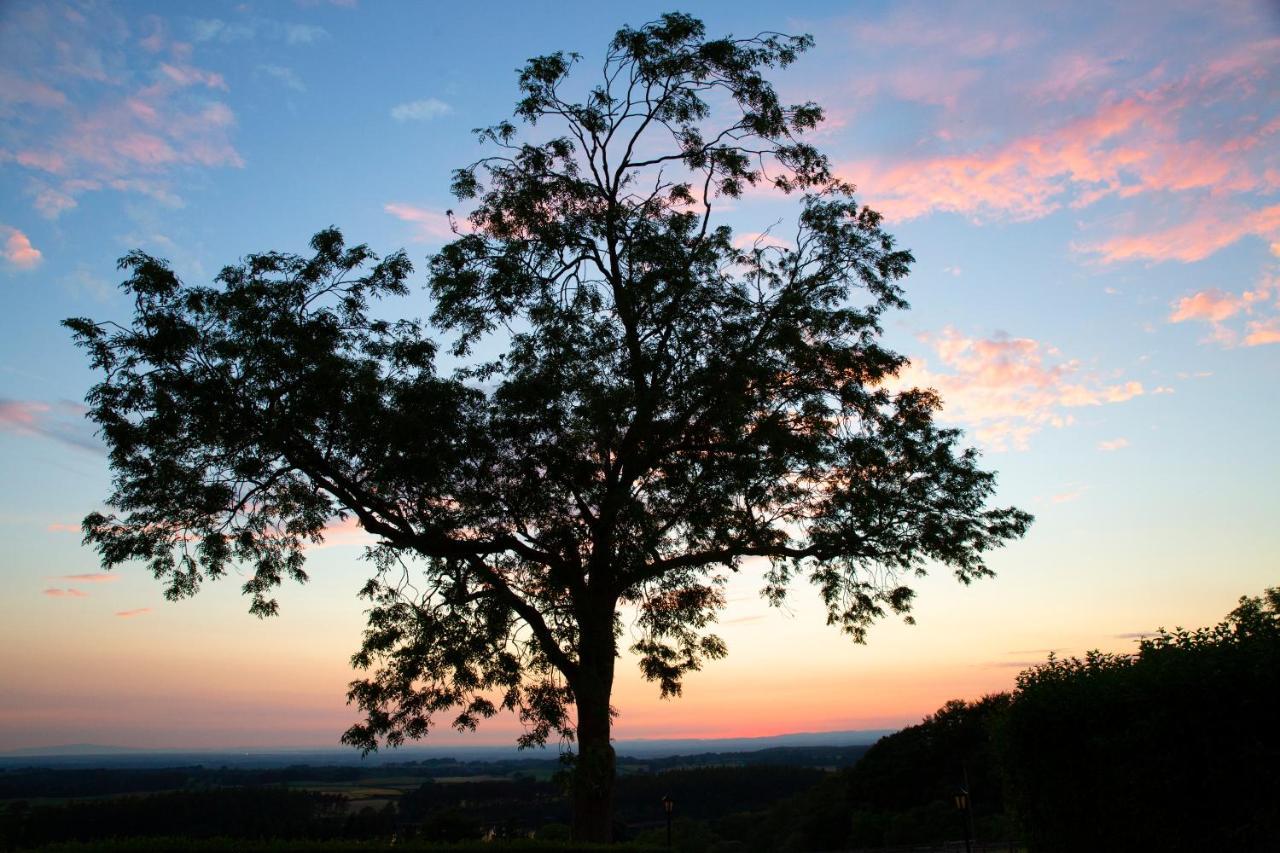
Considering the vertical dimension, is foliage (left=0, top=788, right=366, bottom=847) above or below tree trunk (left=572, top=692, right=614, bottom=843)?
below

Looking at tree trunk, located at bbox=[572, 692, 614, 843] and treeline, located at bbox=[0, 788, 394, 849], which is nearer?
tree trunk, located at bbox=[572, 692, 614, 843]

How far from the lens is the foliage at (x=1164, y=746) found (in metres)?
8.02

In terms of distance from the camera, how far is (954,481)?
642 inches

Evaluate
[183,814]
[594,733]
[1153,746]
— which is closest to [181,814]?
[183,814]

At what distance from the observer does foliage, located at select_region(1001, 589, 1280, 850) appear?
26.3ft

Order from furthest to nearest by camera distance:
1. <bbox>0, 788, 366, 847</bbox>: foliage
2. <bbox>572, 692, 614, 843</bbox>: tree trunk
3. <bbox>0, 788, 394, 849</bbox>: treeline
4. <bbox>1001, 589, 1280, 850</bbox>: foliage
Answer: <bbox>0, 788, 366, 847</bbox>: foliage
<bbox>0, 788, 394, 849</bbox>: treeline
<bbox>572, 692, 614, 843</bbox>: tree trunk
<bbox>1001, 589, 1280, 850</bbox>: foliage

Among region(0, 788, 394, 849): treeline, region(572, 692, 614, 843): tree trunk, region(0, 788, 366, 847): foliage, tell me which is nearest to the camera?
region(572, 692, 614, 843): tree trunk

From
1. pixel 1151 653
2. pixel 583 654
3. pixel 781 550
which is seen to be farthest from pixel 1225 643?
pixel 583 654

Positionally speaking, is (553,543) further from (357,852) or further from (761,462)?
(357,852)

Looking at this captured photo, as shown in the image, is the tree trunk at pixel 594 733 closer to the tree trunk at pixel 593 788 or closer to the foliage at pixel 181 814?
the tree trunk at pixel 593 788

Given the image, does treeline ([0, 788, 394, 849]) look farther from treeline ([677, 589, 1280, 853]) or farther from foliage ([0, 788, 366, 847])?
treeline ([677, 589, 1280, 853])

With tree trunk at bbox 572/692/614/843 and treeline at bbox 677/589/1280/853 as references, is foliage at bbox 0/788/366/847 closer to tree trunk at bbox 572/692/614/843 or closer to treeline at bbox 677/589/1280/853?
tree trunk at bbox 572/692/614/843

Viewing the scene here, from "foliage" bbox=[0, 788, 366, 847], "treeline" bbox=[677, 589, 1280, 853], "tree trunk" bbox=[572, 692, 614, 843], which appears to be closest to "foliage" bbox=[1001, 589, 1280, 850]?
"treeline" bbox=[677, 589, 1280, 853]

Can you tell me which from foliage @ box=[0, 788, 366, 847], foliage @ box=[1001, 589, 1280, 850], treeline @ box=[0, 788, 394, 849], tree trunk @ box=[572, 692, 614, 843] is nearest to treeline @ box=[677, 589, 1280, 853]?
foliage @ box=[1001, 589, 1280, 850]
